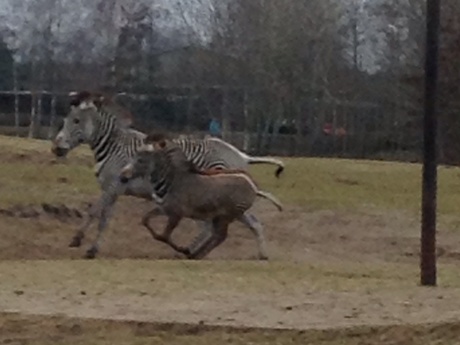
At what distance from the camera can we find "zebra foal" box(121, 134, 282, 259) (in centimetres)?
1463

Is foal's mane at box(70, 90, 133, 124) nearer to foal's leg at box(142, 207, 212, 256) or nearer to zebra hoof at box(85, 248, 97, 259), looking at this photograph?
foal's leg at box(142, 207, 212, 256)

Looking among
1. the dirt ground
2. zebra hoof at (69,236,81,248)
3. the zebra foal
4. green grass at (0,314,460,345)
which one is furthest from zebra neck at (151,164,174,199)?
green grass at (0,314,460,345)

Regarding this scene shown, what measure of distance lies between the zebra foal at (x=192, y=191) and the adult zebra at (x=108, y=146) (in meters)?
0.59

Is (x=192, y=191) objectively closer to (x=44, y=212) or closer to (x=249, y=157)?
(x=249, y=157)

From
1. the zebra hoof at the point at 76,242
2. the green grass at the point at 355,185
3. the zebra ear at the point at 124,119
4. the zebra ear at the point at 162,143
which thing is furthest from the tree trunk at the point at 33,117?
the zebra ear at the point at 162,143

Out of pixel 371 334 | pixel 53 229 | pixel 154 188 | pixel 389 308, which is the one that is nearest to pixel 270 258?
pixel 154 188

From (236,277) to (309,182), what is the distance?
13.7 m

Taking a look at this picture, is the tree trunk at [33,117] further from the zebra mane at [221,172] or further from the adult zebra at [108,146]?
the zebra mane at [221,172]

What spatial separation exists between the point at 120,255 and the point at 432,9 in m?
6.13

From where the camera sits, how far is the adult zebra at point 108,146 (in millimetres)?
15787

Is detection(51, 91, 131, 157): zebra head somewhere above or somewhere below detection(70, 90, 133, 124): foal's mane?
below

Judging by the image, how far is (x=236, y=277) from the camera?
11641mm

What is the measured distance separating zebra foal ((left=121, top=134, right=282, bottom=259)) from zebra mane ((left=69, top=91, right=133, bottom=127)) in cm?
136

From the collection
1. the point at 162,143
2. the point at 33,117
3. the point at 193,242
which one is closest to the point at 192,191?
the point at 193,242
